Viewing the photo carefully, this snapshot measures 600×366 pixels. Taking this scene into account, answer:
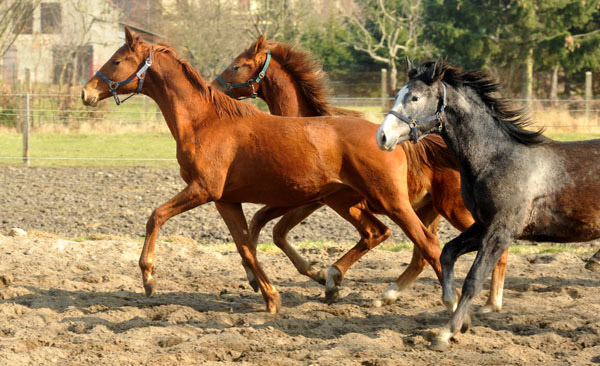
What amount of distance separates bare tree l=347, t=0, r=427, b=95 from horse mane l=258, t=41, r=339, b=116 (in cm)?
2137

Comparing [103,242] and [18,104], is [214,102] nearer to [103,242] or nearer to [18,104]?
[103,242]

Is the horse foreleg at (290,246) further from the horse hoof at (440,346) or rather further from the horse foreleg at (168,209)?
the horse hoof at (440,346)

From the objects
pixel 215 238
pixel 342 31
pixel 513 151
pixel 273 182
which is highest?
pixel 342 31

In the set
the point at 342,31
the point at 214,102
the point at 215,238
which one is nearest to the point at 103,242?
the point at 215,238

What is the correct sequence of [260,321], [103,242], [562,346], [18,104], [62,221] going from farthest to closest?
1. [18,104]
2. [62,221]
3. [103,242]
4. [260,321]
5. [562,346]

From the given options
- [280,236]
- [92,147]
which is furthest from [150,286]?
[92,147]

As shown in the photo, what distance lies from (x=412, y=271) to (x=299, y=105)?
177 cm

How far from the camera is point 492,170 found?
4.32m

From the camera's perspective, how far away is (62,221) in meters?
8.75

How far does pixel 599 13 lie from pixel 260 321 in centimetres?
2240

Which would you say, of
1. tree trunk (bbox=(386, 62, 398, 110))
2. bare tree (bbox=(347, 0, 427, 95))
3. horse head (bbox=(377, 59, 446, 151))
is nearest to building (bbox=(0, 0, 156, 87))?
bare tree (bbox=(347, 0, 427, 95))

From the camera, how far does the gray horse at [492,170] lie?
4.23m

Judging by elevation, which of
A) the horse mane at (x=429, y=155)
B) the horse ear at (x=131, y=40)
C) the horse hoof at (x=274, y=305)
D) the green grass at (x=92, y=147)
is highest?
the horse ear at (x=131, y=40)

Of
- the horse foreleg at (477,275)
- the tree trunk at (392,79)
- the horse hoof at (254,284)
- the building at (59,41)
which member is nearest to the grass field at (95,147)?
the horse hoof at (254,284)
